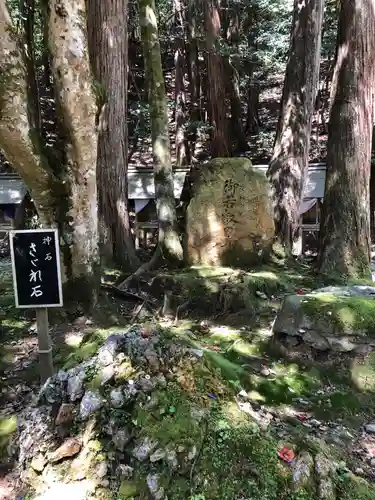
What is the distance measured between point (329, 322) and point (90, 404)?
9.04 ft

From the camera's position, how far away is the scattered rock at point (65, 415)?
2.87 m

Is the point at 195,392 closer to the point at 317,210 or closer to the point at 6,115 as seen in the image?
the point at 6,115

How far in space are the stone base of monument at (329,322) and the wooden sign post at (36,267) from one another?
252cm

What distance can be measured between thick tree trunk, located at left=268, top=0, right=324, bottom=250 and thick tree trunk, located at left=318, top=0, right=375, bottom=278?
1.40 metres

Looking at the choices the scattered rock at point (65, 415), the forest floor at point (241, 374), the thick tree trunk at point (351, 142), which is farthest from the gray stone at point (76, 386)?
the thick tree trunk at point (351, 142)

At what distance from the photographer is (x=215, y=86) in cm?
1288

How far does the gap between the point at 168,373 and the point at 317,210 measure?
A: 1123cm

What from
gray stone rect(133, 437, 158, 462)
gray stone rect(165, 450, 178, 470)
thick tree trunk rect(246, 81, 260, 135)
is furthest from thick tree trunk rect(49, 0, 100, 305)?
thick tree trunk rect(246, 81, 260, 135)

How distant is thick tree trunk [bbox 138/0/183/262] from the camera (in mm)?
7320

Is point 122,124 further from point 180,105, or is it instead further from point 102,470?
point 180,105

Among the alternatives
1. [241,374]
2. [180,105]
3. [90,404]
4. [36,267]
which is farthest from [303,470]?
[180,105]

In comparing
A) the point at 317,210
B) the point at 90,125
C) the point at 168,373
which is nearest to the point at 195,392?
the point at 168,373

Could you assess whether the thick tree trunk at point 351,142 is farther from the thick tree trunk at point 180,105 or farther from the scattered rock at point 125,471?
the thick tree trunk at point 180,105

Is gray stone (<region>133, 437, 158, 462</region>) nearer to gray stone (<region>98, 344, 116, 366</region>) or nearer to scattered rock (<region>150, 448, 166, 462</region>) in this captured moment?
scattered rock (<region>150, 448, 166, 462</region>)
